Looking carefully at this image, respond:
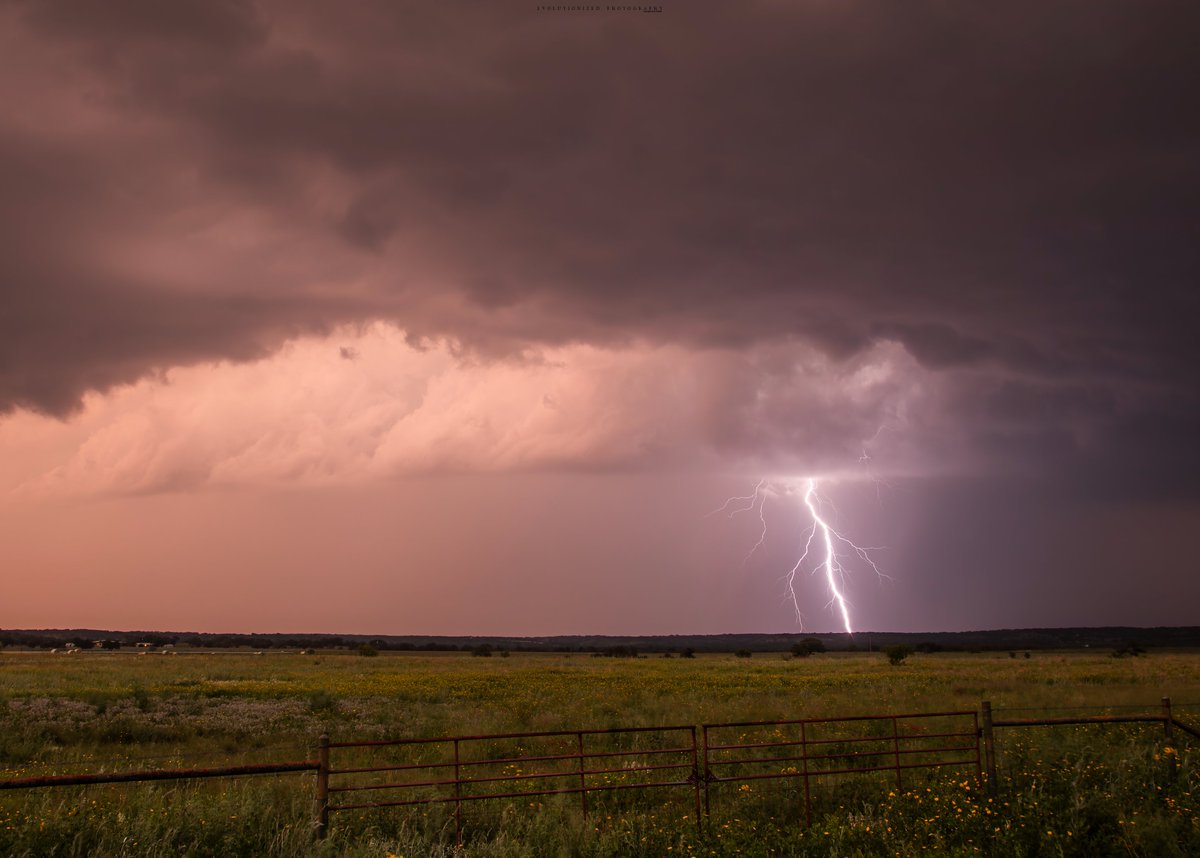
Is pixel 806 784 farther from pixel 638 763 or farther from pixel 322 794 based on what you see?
pixel 322 794

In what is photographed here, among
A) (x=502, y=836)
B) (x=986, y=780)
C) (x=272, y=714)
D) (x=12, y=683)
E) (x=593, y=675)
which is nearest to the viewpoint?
(x=502, y=836)

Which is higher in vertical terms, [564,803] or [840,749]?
[564,803]

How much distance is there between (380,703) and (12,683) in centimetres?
2050

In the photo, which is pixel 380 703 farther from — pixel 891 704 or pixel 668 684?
pixel 891 704

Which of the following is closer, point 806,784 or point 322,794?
point 322,794

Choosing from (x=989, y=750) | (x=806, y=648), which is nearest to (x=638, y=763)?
(x=989, y=750)

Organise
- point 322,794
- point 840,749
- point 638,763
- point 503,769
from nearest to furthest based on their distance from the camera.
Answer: point 322,794
point 638,763
point 503,769
point 840,749

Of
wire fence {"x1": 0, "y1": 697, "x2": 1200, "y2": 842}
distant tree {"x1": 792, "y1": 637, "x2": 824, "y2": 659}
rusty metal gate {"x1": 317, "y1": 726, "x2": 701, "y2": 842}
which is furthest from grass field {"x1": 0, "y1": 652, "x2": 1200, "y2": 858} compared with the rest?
distant tree {"x1": 792, "y1": 637, "x2": 824, "y2": 659}

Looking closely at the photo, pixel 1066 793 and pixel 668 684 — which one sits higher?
pixel 1066 793

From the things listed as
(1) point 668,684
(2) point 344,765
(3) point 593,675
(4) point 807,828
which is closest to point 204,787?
(2) point 344,765

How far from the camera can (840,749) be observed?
67.9ft

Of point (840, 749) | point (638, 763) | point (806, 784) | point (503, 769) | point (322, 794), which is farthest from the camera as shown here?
point (840, 749)

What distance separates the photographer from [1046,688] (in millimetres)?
→ 38781

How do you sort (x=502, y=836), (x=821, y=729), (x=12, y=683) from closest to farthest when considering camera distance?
(x=502, y=836) → (x=821, y=729) → (x=12, y=683)
